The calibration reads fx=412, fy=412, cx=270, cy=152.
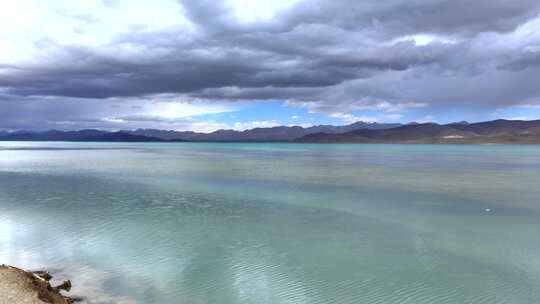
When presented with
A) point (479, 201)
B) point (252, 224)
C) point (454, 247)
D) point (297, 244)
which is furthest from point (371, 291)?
point (479, 201)

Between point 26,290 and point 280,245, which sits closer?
point 26,290

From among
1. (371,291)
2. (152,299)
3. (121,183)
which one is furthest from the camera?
(121,183)

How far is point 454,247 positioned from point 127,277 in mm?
11898

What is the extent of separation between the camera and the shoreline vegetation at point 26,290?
349 inches

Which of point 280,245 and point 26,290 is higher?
point 26,290

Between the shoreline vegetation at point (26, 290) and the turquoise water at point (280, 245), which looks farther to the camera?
the turquoise water at point (280, 245)

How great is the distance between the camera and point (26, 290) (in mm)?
9359

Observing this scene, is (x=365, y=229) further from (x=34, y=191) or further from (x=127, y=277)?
(x=34, y=191)

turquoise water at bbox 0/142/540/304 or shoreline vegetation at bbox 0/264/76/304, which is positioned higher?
shoreline vegetation at bbox 0/264/76/304

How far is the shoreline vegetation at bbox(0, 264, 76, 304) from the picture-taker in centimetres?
886

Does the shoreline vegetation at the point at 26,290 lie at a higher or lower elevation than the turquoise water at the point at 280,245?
higher

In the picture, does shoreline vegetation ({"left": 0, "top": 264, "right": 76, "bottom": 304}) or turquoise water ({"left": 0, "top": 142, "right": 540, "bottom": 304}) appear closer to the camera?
shoreline vegetation ({"left": 0, "top": 264, "right": 76, "bottom": 304})

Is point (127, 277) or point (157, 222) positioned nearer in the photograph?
point (127, 277)

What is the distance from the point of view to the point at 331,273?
42.2 feet
